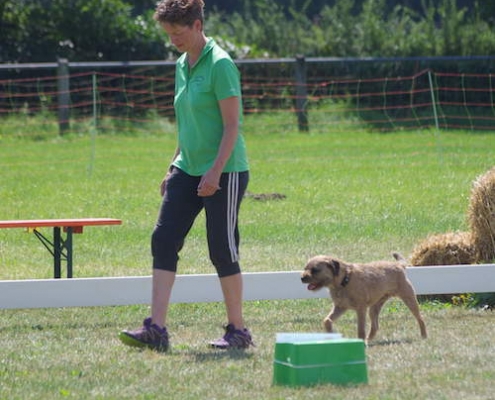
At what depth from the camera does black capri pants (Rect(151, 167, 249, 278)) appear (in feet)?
21.0

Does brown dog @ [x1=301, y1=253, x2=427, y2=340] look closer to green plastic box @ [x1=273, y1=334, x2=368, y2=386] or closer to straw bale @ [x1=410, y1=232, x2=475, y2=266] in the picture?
green plastic box @ [x1=273, y1=334, x2=368, y2=386]

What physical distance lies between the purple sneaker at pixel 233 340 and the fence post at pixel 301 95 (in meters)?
14.9

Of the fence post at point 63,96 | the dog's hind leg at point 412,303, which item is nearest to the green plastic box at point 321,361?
the dog's hind leg at point 412,303

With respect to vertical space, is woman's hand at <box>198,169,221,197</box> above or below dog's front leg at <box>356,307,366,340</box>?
above

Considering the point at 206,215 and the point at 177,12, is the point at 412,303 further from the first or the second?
the point at 177,12

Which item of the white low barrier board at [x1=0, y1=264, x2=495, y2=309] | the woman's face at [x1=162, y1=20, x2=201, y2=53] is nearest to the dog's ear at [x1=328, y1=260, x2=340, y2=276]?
the white low barrier board at [x1=0, y1=264, x2=495, y2=309]

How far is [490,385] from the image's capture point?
5.52 meters

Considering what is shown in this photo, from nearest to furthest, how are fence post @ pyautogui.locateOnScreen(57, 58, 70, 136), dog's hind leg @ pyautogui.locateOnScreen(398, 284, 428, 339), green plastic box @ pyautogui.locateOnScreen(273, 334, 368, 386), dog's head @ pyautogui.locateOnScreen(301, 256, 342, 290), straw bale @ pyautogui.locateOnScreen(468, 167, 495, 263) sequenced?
1. green plastic box @ pyautogui.locateOnScreen(273, 334, 368, 386)
2. dog's head @ pyautogui.locateOnScreen(301, 256, 342, 290)
3. dog's hind leg @ pyautogui.locateOnScreen(398, 284, 428, 339)
4. straw bale @ pyautogui.locateOnScreen(468, 167, 495, 263)
5. fence post @ pyautogui.locateOnScreen(57, 58, 70, 136)

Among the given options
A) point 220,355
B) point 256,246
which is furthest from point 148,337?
point 256,246

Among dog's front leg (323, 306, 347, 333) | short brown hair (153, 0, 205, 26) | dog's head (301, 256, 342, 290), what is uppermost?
short brown hair (153, 0, 205, 26)

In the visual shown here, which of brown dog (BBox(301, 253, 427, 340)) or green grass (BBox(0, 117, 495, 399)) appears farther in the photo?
brown dog (BBox(301, 253, 427, 340))

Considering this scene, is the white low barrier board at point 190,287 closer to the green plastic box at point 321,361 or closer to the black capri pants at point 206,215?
the black capri pants at point 206,215

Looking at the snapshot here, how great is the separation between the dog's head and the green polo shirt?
747mm

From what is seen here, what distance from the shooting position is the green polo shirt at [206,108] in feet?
20.8
